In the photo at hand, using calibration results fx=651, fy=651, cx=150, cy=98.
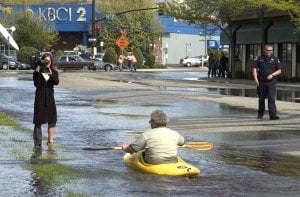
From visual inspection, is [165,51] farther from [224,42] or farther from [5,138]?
[5,138]

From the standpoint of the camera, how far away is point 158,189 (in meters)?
7.69

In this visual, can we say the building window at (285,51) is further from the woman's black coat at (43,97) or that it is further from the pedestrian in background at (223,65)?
the woman's black coat at (43,97)

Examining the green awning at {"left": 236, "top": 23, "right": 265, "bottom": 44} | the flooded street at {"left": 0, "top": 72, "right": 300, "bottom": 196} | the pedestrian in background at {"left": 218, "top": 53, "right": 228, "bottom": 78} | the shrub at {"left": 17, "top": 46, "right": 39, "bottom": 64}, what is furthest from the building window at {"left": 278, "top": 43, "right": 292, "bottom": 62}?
the shrub at {"left": 17, "top": 46, "right": 39, "bottom": 64}

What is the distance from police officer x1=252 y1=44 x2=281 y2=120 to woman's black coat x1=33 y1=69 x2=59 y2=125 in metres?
6.73

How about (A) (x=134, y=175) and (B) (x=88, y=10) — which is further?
(B) (x=88, y=10)

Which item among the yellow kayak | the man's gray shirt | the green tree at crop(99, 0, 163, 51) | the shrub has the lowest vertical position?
the yellow kayak

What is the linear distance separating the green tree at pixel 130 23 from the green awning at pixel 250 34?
100ft

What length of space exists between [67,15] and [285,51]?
154 ft

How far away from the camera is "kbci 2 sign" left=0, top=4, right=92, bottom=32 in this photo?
84125mm

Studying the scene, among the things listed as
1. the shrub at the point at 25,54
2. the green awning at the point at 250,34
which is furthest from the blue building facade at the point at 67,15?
the green awning at the point at 250,34

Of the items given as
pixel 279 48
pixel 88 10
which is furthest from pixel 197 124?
pixel 88 10

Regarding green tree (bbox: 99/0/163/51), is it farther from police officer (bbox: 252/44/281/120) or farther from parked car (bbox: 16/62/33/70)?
police officer (bbox: 252/44/281/120)

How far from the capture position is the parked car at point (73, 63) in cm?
5856

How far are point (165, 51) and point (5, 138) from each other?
79091 mm
